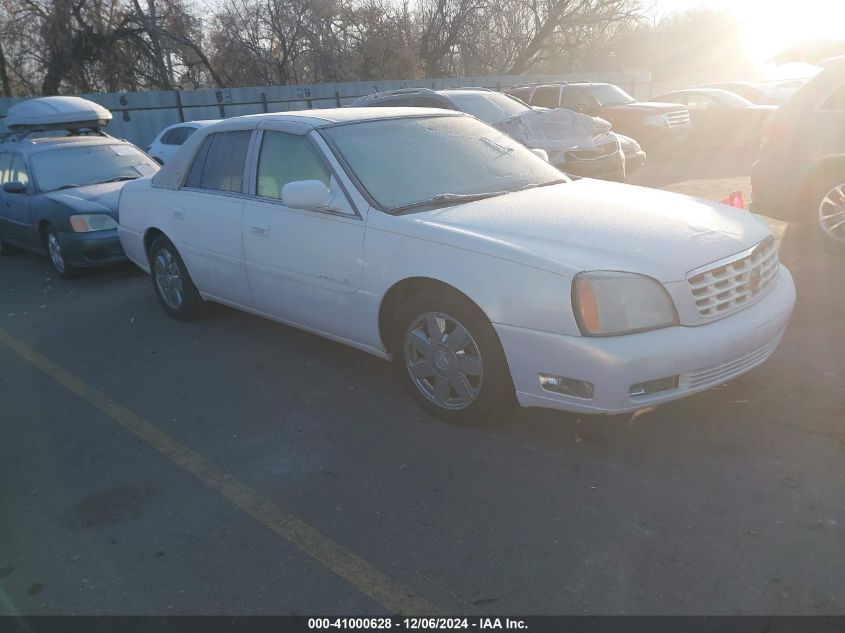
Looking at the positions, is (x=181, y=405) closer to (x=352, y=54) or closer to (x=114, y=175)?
(x=114, y=175)

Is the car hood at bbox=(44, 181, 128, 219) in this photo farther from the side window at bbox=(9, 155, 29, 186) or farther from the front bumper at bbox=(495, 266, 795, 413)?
the front bumper at bbox=(495, 266, 795, 413)

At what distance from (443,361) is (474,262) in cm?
59

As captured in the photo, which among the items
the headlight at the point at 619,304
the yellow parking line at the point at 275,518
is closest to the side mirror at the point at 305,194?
the yellow parking line at the point at 275,518

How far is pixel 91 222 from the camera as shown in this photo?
7.65 metres

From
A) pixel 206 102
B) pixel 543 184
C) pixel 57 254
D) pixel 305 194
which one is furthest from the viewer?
pixel 206 102

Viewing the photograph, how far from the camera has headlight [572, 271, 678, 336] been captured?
319 cm

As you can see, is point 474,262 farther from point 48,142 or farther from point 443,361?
point 48,142

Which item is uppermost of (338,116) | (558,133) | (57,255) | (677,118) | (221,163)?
(338,116)

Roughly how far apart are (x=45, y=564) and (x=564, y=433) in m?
2.47

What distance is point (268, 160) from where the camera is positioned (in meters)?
4.85

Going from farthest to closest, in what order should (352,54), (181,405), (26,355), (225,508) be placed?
(352,54) → (26,355) → (181,405) → (225,508)

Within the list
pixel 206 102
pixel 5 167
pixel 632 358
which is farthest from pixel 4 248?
pixel 206 102

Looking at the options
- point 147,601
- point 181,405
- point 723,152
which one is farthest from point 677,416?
point 723,152

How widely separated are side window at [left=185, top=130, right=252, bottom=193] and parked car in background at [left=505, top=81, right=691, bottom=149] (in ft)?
36.2
